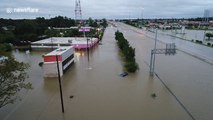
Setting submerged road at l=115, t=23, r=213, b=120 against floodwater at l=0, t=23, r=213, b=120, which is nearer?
floodwater at l=0, t=23, r=213, b=120

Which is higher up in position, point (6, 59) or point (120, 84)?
point (6, 59)

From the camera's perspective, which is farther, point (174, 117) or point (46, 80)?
point (46, 80)

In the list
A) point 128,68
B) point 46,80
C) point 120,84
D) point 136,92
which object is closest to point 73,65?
point 46,80

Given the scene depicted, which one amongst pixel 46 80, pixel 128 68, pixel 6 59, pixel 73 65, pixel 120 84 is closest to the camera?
pixel 6 59

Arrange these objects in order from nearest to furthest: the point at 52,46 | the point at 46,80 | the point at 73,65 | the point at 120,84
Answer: the point at 120,84
the point at 46,80
the point at 73,65
the point at 52,46

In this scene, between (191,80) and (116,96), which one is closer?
(116,96)

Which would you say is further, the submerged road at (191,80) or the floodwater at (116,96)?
the submerged road at (191,80)

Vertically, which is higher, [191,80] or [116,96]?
[191,80]

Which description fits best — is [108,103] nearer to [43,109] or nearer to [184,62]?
[43,109]
